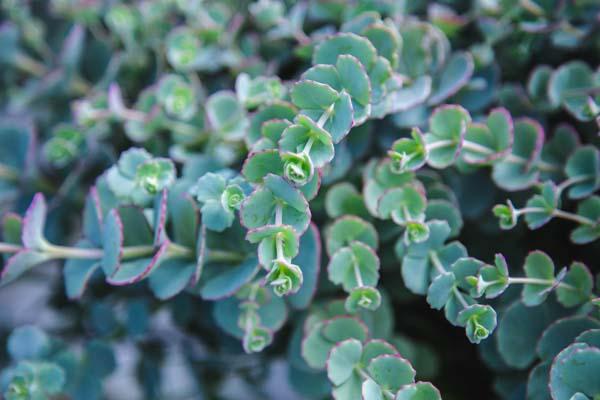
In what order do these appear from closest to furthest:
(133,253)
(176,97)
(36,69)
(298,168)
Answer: (298,168) < (133,253) < (176,97) < (36,69)

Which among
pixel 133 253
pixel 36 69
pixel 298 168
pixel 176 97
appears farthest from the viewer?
pixel 36 69

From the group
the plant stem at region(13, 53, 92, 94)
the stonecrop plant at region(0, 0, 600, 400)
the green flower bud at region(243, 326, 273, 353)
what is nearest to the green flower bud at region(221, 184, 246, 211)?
the stonecrop plant at region(0, 0, 600, 400)

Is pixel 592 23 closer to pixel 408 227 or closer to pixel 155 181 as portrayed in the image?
pixel 408 227

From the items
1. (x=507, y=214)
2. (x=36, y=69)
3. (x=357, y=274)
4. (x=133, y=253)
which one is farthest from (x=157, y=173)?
(x=36, y=69)

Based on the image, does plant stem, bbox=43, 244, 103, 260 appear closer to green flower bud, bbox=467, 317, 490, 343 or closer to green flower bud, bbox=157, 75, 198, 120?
green flower bud, bbox=157, 75, 198, 120

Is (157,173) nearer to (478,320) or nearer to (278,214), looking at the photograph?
(278,214)

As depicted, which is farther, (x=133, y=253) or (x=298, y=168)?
(x=133, y=253)

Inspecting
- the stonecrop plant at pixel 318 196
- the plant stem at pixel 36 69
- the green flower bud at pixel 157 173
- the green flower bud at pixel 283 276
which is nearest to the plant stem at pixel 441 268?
the stonecrop plant at pixel 318 196
